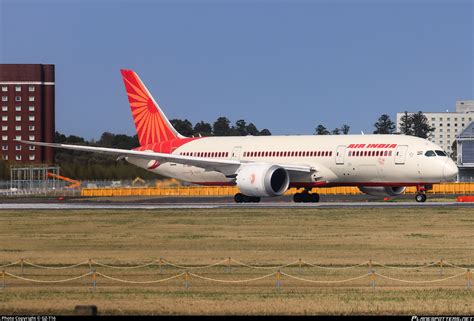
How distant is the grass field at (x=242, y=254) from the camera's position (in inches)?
1081

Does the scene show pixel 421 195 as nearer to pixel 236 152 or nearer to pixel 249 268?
pixel 236 152

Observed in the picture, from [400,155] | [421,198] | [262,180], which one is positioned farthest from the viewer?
[421,198]

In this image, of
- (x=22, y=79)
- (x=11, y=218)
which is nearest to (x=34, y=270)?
(x=11, y=218)

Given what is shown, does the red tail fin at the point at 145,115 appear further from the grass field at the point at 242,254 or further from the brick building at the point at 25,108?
the brick building at the point at 25,108

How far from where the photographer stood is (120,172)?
10388 centimetres

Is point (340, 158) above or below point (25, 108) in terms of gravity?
below

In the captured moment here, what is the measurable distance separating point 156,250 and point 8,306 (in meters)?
14.0

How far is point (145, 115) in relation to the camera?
273 ft

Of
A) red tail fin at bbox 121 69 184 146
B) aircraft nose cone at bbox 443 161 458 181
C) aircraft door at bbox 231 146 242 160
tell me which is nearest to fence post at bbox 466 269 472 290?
aircraft nose cone at bbox 443 161 458 181

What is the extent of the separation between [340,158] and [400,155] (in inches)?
177

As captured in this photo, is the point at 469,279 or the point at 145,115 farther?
the point at 145,115

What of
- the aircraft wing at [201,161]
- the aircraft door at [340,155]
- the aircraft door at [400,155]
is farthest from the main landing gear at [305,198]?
the aircraft door at [400,155]

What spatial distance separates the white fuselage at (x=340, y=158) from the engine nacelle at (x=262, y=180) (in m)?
2.18

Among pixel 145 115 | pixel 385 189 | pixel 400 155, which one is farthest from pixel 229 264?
pixel 145 115
